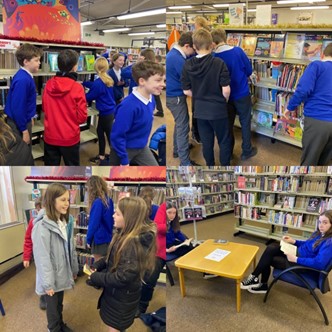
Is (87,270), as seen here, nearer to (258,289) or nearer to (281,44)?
(258,289)

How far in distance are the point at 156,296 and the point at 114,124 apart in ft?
3.54

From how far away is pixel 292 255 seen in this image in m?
2.73

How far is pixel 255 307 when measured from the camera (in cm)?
271

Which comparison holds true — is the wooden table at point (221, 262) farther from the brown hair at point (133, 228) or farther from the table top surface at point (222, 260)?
the brown hair at point (133, 228)

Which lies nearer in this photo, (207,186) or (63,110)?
(63,110)

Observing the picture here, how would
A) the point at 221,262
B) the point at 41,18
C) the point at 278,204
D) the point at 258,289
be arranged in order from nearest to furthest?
the point at 41,18
the point at 221,262
the point at 258,289
the point at 278,204

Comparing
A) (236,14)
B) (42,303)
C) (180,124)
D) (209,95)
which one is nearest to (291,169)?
(209,95)

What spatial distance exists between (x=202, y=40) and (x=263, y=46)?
1.70ft

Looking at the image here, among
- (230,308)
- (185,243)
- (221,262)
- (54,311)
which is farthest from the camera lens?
(230,308)

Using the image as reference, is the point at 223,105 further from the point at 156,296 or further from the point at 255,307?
the point at 255,307

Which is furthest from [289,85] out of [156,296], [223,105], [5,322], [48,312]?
[5,322]

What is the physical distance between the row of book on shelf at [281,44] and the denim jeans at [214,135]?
54cm

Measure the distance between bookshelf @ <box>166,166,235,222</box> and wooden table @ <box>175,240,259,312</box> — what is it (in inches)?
11.1

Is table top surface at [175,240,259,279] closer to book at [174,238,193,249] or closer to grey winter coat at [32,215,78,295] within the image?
book at [174,238,193,249]
